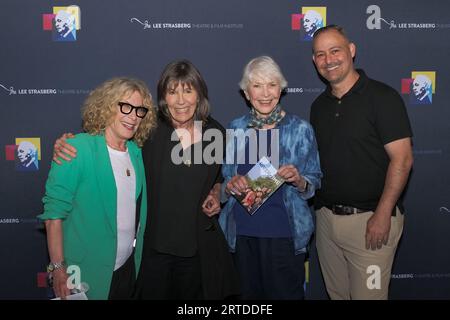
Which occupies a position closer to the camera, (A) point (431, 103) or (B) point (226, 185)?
(B) point (226, 185)

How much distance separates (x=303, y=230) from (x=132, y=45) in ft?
6.52

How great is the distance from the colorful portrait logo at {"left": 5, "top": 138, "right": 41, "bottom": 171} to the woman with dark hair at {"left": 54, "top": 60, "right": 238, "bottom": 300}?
1356 millimetres

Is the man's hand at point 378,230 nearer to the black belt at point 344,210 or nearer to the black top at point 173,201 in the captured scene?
the black belt at point 344,210

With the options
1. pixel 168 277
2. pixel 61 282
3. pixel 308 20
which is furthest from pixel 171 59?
pixel 61 282

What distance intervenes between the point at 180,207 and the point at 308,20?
1956 millimetres

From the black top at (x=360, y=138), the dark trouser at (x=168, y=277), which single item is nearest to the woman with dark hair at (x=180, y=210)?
the dark trouser at (x=168, y=277)

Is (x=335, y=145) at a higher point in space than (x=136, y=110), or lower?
lower

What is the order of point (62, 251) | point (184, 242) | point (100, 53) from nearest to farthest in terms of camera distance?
point (62, 251)
point (184, 242)
point (100, 53)

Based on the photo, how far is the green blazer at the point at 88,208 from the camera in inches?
91.4

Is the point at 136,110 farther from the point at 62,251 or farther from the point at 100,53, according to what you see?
the point at 100,53

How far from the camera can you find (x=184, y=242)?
8.54 ft

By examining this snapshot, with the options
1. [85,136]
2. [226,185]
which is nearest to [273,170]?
[226,185]

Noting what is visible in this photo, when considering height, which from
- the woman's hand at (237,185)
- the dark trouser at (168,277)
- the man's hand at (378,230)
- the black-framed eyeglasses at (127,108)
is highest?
the black-framed eyeglasses at (127,108)

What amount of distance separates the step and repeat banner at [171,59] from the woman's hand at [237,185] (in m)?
1.16
